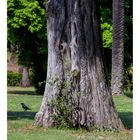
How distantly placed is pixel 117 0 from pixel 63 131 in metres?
18.7

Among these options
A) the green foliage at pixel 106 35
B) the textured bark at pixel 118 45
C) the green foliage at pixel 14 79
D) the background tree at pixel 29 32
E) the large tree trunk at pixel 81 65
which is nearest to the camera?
the large tree trunk at pixel 81 65

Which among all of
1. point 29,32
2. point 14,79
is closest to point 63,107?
point 29,32

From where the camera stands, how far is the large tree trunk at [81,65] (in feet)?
46.4

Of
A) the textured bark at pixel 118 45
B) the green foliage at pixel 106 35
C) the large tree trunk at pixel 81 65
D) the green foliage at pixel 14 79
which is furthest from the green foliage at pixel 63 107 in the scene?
the green foliage at pixel 14 79

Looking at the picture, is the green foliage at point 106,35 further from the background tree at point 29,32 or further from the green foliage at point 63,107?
the green foliage at point 63,107

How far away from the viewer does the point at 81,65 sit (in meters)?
14.2

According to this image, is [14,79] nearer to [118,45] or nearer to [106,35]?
[106,35]

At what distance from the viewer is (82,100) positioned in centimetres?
1412

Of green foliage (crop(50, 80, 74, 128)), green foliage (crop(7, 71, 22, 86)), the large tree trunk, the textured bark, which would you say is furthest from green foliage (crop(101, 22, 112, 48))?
green foliage (crop(50, 80, 74, 128))

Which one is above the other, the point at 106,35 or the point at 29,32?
the point at 29,32

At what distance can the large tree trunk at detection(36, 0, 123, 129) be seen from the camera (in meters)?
14.1

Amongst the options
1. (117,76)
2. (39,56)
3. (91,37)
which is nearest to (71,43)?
(91,37)

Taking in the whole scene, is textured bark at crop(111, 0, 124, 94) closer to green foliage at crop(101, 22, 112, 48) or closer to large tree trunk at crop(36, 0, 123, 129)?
green foliage at crop(101, 22, 112, 48)
